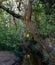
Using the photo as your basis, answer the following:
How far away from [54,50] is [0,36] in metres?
2.28

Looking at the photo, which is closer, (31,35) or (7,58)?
(7,58)

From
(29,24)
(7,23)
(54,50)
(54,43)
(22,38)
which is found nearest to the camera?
(29,24)

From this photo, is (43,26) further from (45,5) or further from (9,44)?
(9,44)

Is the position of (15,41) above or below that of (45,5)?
below

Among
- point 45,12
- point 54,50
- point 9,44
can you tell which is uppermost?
point 45,12

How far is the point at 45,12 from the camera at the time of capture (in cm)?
628

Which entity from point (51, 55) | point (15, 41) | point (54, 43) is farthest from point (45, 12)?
point (51, 55)

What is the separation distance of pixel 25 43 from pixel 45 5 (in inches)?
45.4

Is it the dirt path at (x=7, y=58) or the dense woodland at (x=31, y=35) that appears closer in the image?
the dirt path at (x=7, y=58)

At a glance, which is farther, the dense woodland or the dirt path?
the dense woodland

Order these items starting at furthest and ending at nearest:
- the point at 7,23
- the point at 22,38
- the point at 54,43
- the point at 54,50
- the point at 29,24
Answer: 1. the point at 7,23
2. the point at 22,38
3. the point at 54,43
4. the point at 54,50
5. the point at 29,24

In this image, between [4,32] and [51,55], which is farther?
[4,32]

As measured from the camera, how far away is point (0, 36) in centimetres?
693

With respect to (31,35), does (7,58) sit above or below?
below
